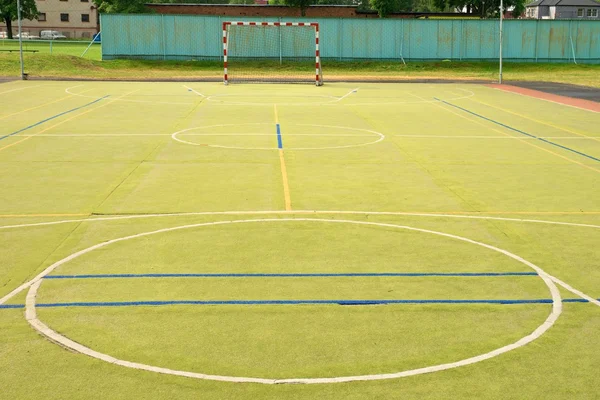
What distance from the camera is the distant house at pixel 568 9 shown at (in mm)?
134500

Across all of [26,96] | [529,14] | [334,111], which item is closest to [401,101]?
[334,111]

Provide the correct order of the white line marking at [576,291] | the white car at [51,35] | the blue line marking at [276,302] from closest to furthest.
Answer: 1. the blue line marking at [276,302]
2. the white line marking at [576,291]
3. the white car at [51,35]

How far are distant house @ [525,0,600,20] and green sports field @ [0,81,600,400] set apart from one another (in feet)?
408

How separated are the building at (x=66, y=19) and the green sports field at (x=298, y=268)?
98.7 metres

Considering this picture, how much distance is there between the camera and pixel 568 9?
135500mm

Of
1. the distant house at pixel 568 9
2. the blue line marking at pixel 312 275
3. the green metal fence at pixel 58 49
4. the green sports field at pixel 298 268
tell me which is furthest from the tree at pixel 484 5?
the blue line marking at pixel 312 275

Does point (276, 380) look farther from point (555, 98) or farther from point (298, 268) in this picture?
point (555, 98)

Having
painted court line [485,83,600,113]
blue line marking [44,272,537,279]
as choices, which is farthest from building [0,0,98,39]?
blue line marking [44,272,537,279]

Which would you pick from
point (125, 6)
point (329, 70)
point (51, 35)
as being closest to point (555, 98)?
point (329, 70)

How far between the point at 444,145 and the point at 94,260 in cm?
1174

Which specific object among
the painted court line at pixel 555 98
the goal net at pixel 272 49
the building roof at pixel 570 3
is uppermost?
the building roof at pixel 570 3

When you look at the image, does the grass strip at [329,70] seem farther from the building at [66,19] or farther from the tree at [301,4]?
the building at [66,19]

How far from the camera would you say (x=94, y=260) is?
9320 millimetres

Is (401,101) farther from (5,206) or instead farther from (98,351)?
(98,351)
